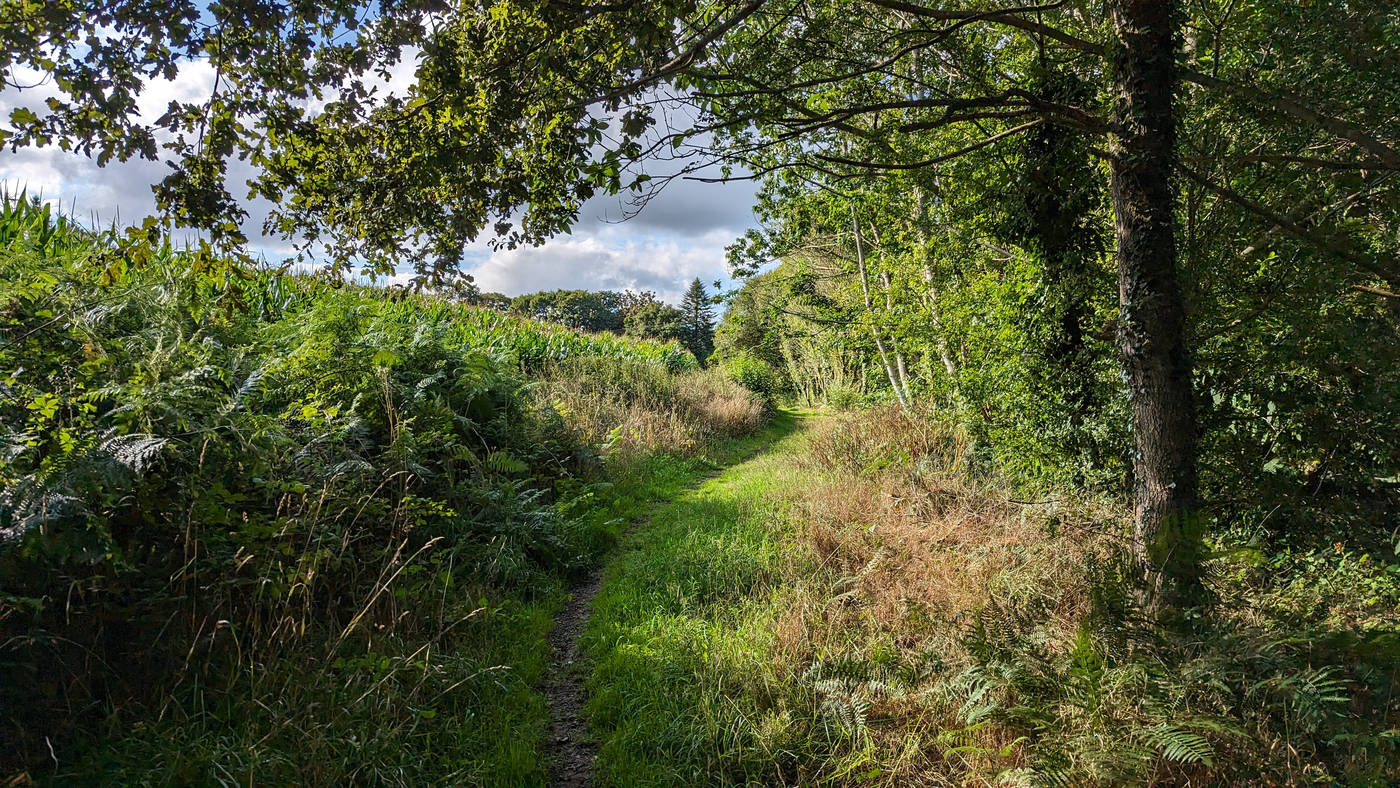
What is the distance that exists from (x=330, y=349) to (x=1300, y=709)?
6.67 m

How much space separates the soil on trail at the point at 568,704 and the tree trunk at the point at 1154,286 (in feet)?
10.8

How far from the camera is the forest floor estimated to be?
11.2ft

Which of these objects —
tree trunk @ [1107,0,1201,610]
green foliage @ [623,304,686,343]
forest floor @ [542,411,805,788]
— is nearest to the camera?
tree trunk @ [1107,0,1201,610]

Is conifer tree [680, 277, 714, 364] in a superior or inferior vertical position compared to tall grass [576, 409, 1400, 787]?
superior

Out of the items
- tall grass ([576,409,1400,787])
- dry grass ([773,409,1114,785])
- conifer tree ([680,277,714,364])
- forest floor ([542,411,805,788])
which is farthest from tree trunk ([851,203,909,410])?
conifer tree ([680,277,714,364])

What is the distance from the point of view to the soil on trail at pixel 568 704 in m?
3.31

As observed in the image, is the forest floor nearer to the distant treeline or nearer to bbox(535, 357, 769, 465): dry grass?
bbox(535, 357, 769, 465): dry grass

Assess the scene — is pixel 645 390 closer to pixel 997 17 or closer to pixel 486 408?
pixel 486 408

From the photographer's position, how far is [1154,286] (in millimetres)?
3297

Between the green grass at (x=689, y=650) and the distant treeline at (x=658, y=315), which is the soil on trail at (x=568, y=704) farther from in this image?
the distant treeline at (x=658, y=315)

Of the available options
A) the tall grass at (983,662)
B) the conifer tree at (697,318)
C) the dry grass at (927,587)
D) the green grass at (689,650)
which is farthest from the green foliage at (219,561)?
the conifer tree at (697,318)

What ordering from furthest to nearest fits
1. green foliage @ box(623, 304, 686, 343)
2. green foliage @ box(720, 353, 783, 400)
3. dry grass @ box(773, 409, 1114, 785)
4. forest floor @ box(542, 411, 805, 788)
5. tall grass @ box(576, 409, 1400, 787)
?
green foliage @ box(623, 304, 686, 343) → green foliage @ box(720, 353, 783, 400) → forest floor @ box(542, 411, 805, 788) → dry grass @ box(773, 409, 1114, 785) → tall grass @ box(576, 409, 1400, 787)

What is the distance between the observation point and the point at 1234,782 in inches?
95.0

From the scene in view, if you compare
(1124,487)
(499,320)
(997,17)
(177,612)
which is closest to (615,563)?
(177,612)
